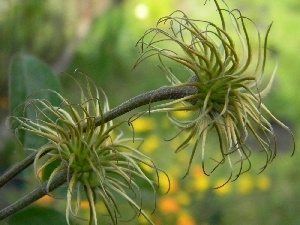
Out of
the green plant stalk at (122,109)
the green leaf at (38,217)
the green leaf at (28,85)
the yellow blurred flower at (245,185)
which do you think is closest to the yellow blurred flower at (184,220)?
the yellow blurred flower at (245,185)

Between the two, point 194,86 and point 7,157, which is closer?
point 194,86

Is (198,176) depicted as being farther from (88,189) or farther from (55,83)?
(88,189)

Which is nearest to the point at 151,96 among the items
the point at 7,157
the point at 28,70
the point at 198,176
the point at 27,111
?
the point at 27,111

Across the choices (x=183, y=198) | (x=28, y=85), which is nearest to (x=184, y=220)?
(x=183, y=198)

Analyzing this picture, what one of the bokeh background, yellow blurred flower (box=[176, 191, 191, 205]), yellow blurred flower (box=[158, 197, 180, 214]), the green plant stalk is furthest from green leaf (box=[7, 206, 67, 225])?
yellow blurred flower (box=[176, 191, 191, 205])

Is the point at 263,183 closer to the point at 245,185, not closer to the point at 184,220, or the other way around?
the point at 245,185
